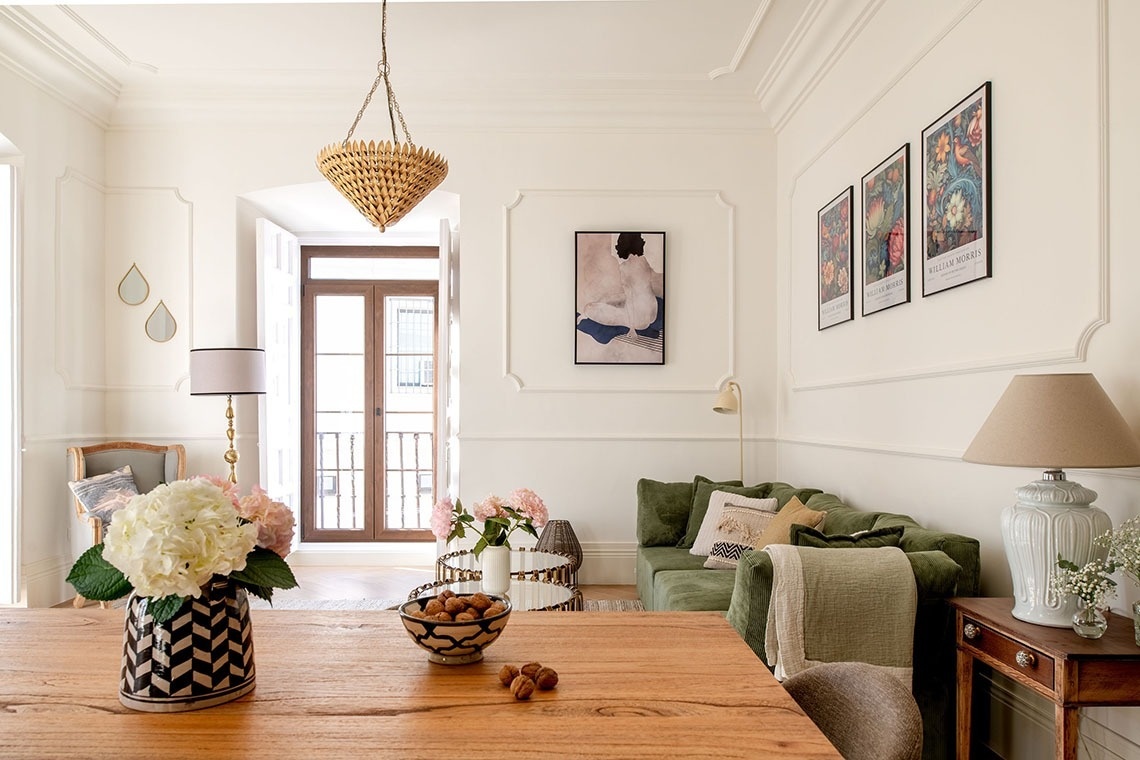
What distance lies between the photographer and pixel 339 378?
690 centimetres

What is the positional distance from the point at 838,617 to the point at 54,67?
5041 millimetres

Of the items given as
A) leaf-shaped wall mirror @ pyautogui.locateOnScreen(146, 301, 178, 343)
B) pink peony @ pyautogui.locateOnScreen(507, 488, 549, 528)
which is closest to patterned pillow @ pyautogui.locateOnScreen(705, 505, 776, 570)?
pink peony @ pyautogui.locateOnScreen(507, 488, 549, 528)

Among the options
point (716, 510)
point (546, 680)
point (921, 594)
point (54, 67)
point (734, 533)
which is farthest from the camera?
point (54, 67)

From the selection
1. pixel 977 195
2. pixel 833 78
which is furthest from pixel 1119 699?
pixel 833 78

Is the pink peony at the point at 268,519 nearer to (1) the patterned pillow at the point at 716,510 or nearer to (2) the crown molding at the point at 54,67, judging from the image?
(1) the patterned pillow at the point at 716,510

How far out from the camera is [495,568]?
3.26m

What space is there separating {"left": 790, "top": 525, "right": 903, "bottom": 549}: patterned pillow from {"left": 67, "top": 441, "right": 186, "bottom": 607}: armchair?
151 inches

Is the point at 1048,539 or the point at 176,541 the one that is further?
the point at 1048,539

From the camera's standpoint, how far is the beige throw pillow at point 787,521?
3645 millimetres

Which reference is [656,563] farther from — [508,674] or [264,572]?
[264,572]

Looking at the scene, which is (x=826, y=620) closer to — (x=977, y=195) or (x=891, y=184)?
(x=977, y=195)

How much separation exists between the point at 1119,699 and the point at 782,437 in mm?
3516

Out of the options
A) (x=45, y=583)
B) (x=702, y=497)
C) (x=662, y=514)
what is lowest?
(x=45, y=583)

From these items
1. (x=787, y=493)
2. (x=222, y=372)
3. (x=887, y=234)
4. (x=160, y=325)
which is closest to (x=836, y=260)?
(x=887, y=234)
